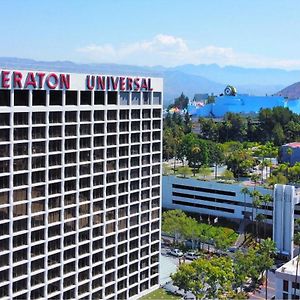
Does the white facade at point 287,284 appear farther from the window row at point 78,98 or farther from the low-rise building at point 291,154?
the low-rise building at point 291,154

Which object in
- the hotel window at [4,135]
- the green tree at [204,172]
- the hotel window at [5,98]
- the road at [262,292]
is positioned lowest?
the road at [262,292]

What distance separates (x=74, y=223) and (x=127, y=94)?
13593mm

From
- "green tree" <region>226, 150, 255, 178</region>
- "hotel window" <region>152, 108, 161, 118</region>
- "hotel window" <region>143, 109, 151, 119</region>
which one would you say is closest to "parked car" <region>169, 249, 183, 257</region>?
"hotel window" <region>152, 108, 161, 118</region>

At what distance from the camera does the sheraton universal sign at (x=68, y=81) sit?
40.7 m

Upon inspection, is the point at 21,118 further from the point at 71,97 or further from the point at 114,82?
the point at 114,82

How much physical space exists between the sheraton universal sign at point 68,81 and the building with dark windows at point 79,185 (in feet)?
0.28

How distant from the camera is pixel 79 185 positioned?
47750 mm

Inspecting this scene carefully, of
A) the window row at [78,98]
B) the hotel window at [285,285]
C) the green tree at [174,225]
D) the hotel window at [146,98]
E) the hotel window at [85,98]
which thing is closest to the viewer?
the window row at [78,98]

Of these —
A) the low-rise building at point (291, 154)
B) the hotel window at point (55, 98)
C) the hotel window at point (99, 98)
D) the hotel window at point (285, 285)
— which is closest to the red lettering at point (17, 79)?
the hotel window at point (55, 98)

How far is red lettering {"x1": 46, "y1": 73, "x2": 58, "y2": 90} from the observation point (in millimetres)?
43472

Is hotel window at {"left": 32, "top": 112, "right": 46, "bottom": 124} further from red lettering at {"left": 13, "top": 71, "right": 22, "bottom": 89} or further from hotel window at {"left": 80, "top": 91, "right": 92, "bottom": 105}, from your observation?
hotel window at {"left": 80, "top": 91, "right": 92, "bottom": 105}

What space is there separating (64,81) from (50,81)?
1.64m

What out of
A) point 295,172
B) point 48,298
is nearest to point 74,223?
point 48,298

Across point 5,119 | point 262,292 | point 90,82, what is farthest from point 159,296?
point 5,119
